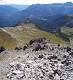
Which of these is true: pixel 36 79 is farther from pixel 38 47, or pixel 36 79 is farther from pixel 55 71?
pixel 38 47

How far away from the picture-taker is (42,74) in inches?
1470

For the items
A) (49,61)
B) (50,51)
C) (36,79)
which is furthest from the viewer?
(50,51)

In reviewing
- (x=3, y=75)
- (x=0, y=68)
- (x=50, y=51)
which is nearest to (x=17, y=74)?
(x=3, y=75)

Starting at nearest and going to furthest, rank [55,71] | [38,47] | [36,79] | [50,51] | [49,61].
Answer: [36,79], [55,71], [49,61], [50,51], [38,47]

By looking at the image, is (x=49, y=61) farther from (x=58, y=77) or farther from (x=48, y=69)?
(x=58, y=77)

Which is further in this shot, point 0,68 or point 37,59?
point 37,59

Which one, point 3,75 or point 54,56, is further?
point 54,56

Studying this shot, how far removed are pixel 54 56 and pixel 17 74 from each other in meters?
11.2

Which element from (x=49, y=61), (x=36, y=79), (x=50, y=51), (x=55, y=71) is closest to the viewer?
(x=36, y=79)

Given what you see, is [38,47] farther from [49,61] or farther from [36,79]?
[36,79]

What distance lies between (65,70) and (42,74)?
4088 mm

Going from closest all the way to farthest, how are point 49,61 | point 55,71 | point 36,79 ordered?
point 36,79 < point 55,71 < point 49,61

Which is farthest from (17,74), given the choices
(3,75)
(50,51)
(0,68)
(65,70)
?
(50,51)

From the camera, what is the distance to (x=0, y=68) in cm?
4078
